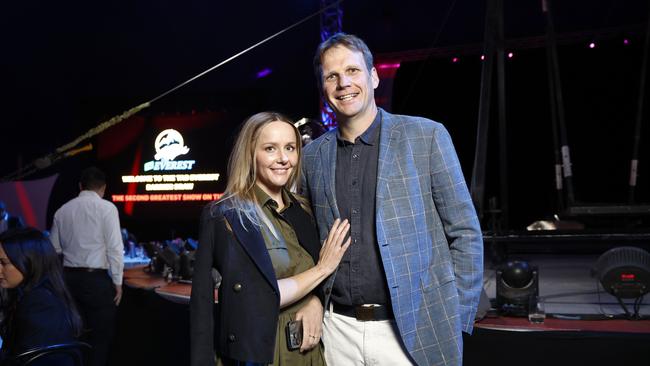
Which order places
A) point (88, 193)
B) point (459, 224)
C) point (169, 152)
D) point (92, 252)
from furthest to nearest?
point (169, 152) → point (88, 193) → point (92, 252) → point (459, 224)

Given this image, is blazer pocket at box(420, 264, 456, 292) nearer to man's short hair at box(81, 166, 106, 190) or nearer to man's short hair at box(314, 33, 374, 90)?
man's short hair at box(314, 33, 374, 90)

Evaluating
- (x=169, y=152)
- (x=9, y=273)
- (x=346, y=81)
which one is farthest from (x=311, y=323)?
(x=169, y=152)

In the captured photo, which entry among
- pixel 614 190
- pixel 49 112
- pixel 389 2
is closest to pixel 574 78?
pixel 614 190

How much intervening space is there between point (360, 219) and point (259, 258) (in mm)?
280

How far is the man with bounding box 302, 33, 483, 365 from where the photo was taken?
4.81ft

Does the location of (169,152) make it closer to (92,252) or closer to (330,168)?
(92,252)

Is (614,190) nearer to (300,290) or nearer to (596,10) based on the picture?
(596,10)

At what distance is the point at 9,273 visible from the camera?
2.47 meters

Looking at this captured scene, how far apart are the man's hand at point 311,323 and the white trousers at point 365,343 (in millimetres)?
39

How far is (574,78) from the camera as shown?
9.34 m

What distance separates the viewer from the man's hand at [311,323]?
5.09ft

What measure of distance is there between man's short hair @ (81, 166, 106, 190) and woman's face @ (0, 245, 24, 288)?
1.73 meters

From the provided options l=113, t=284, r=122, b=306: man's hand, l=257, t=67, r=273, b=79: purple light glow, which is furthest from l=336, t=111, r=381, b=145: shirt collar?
l=257, t=67, r=273, b=79: purple light glow

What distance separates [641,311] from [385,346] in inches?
87.2
